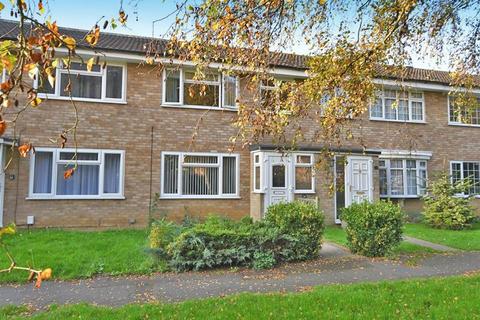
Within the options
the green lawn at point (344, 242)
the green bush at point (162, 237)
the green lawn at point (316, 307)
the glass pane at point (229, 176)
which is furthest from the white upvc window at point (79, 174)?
the green lawn at point (316, 307)

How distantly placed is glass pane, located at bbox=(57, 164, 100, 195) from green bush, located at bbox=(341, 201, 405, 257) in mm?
8064

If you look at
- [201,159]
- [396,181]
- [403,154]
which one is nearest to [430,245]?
[396,181]

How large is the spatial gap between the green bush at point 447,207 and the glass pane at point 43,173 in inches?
510

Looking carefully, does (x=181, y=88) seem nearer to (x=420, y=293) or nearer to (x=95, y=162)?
(x=95, y=162)

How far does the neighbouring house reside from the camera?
37.5 feet

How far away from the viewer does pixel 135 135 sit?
1240cm

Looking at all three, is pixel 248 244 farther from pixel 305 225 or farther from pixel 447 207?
pixel 447 207

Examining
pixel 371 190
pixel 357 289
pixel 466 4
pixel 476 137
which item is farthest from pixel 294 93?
pixel 476 137

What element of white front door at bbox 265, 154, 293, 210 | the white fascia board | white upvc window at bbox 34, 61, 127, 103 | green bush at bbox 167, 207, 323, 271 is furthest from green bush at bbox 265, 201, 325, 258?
the white fascia board

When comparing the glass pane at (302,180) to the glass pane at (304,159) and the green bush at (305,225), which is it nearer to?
the glass pane at (304,159)

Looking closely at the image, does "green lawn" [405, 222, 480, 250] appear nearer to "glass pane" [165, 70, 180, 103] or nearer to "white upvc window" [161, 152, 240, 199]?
"white upvc window" [161, 152, 240, 199]

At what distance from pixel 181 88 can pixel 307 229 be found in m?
7.30

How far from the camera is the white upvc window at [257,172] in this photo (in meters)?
12.7

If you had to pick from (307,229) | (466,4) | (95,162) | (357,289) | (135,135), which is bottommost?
(357,289)
